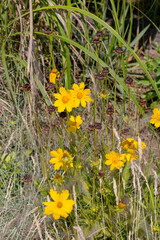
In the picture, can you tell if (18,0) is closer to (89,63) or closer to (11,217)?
(89,63)

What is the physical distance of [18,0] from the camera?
2340mm

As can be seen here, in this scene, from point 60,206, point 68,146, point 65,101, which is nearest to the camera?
point 60,206

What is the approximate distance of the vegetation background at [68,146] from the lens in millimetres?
1522

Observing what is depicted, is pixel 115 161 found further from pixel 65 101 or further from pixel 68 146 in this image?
pixel 68 146

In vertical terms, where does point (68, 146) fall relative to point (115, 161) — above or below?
above

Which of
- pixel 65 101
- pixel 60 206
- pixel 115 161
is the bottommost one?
pixel 60 206

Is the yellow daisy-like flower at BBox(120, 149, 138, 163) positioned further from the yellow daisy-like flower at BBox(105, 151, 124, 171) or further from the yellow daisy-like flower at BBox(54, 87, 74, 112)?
the yellow daisy-like flower at BBox(54, 87, 74, 112)

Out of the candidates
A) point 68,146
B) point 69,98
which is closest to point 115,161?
point 69,98

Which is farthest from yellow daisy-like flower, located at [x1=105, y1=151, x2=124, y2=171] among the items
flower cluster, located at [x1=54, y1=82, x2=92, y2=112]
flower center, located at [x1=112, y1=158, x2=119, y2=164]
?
flower cluster, located at [x1=54, y1=82, x2=92, y2=112]

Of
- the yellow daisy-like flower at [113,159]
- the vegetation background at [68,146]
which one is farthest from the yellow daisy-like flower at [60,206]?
the yellow daisy-like flower at [113,159]

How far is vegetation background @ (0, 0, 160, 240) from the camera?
4.99 feet

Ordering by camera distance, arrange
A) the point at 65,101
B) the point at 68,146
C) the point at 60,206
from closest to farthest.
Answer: the point at 60,206, the point at 65,101, the point at 68,146

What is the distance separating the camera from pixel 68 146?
2.00 meters

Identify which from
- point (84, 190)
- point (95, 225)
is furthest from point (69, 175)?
point (95, 225)
